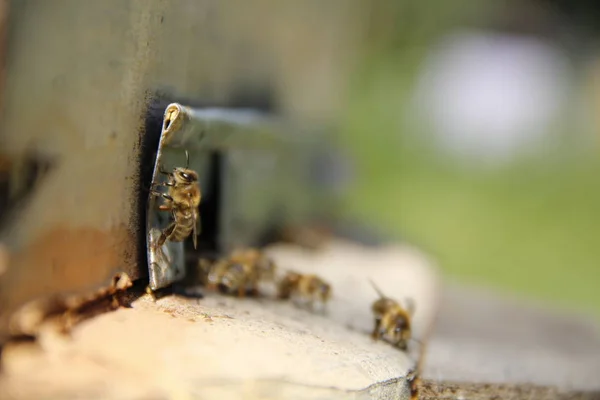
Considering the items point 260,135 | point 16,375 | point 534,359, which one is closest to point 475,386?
point 534,359

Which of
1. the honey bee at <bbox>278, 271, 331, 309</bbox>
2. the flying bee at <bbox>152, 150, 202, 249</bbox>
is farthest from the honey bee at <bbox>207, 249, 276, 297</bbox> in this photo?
the flying bee at <bbox>152, 150, 202, 249</bbox>

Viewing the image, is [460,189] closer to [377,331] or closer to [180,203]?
[377,331]

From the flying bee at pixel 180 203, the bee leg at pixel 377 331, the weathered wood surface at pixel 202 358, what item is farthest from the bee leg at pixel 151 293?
the bee leg at pixel 377 331

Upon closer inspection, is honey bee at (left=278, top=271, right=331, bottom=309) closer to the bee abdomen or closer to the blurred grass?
the bee abdomen

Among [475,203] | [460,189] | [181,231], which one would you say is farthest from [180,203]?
[460,189]

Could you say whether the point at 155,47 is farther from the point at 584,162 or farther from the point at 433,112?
the point at 584,162
